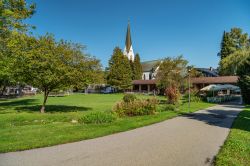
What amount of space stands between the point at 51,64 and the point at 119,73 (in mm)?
52939

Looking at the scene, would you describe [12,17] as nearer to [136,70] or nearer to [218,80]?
[218,80]

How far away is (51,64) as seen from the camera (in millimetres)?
16828

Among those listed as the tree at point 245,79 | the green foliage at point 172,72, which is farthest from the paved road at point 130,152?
the green foliage at point 172,72

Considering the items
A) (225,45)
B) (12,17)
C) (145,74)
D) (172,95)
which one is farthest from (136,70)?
(12,17)

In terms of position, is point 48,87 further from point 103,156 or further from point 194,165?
point 194,165

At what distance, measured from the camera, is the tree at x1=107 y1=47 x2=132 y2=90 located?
6912cm

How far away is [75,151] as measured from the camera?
277 inches

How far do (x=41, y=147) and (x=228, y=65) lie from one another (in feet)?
128

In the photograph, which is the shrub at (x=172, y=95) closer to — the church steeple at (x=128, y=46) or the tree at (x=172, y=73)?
the tree at (x=172, y=73)

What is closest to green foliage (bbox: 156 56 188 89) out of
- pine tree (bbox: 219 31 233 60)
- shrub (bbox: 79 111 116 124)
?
shrub (bbox: 79 111 116 124)

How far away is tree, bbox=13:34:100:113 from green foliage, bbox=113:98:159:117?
4.17 meters

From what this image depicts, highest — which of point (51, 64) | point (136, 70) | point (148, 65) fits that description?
point (148, 65)

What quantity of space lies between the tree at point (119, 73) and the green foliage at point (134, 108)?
52284mm

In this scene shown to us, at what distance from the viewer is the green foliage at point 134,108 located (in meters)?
15.7
